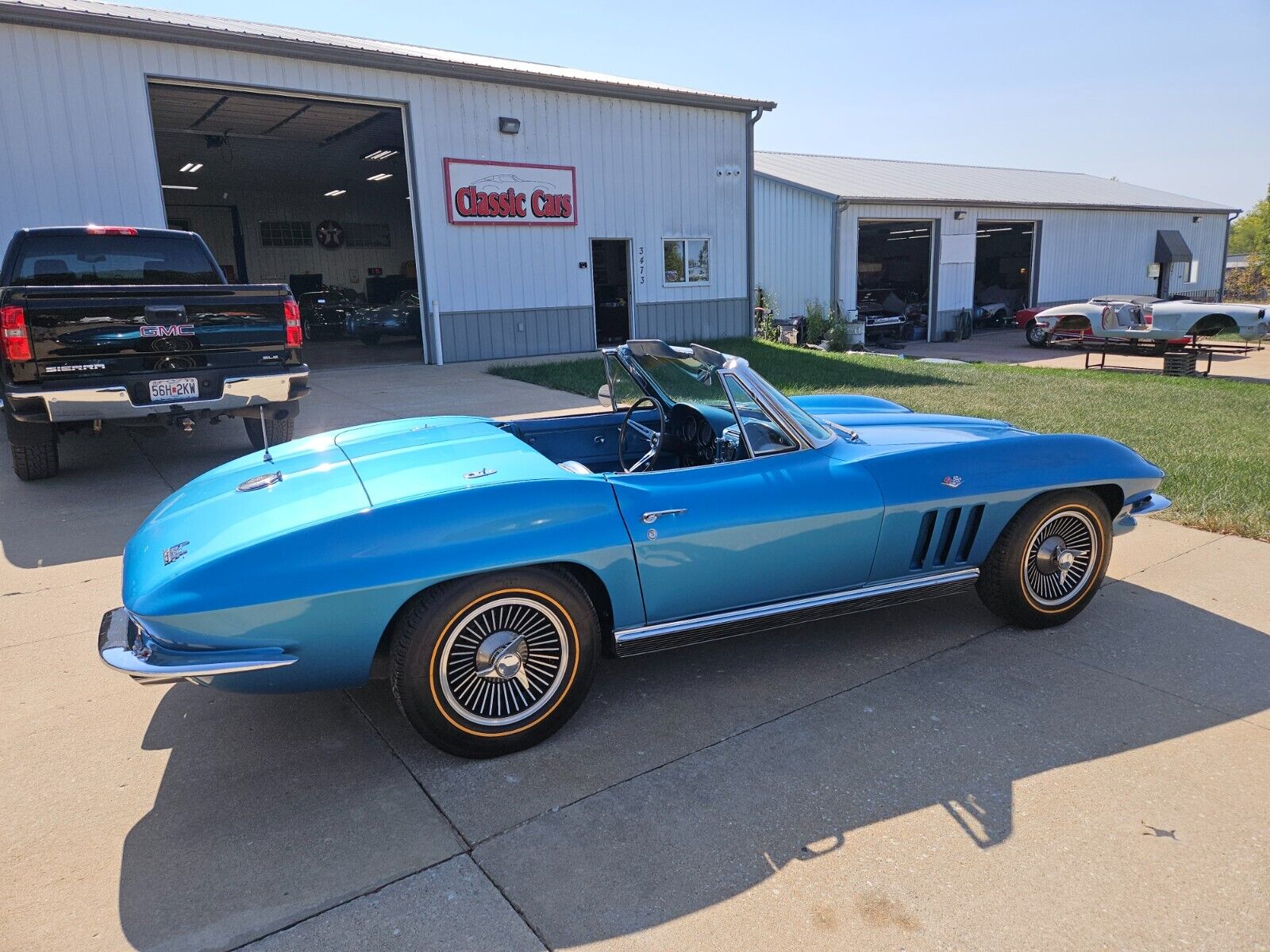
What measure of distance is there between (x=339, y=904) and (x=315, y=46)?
13.8 metres

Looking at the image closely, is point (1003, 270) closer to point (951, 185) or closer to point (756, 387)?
point (951, 185)

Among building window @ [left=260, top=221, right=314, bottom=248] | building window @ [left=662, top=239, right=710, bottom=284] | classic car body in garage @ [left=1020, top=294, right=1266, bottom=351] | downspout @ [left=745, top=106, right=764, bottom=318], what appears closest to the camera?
classic car body in garage @ [left=1020, top=294, right=1266, bottom=351]

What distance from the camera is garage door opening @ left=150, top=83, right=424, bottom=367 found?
16812mm

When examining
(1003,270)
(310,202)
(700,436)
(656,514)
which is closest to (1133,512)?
(700,436)

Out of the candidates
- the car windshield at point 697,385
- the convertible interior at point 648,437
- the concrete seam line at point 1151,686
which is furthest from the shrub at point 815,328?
the concrete seam line at point 1151,686

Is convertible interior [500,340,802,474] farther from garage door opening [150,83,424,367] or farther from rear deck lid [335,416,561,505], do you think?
garage door opening [150,83,424,367]

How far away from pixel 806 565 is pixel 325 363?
48.7 feet

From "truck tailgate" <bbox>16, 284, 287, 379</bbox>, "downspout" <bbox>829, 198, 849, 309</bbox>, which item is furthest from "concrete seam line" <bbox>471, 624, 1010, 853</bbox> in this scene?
"downspout" <bbox>829, 198, 849, 309</bbox>

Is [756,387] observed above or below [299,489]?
above

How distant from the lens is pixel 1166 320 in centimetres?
1745

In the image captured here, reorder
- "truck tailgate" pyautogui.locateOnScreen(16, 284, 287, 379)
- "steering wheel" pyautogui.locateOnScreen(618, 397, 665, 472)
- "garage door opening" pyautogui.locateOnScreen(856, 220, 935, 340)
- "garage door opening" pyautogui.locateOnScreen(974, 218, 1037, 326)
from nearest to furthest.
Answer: "steering wheel" pyautogui.locateOnScreen(618, 397, 665, 472)
"truck tailgate" pyautogui.locateOnScreen(16, 284, 287, 379)
"garage door opening" pyautogui.locateOnScreen(856, 220, 935, 340)
"garage door opening" pyautogui.locateOnScreen(974, 218, 1037, 326)

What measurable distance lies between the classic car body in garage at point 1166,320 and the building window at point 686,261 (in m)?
8.45

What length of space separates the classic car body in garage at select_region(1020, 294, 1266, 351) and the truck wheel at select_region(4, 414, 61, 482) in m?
18.0

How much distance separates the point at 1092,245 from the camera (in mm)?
29062
